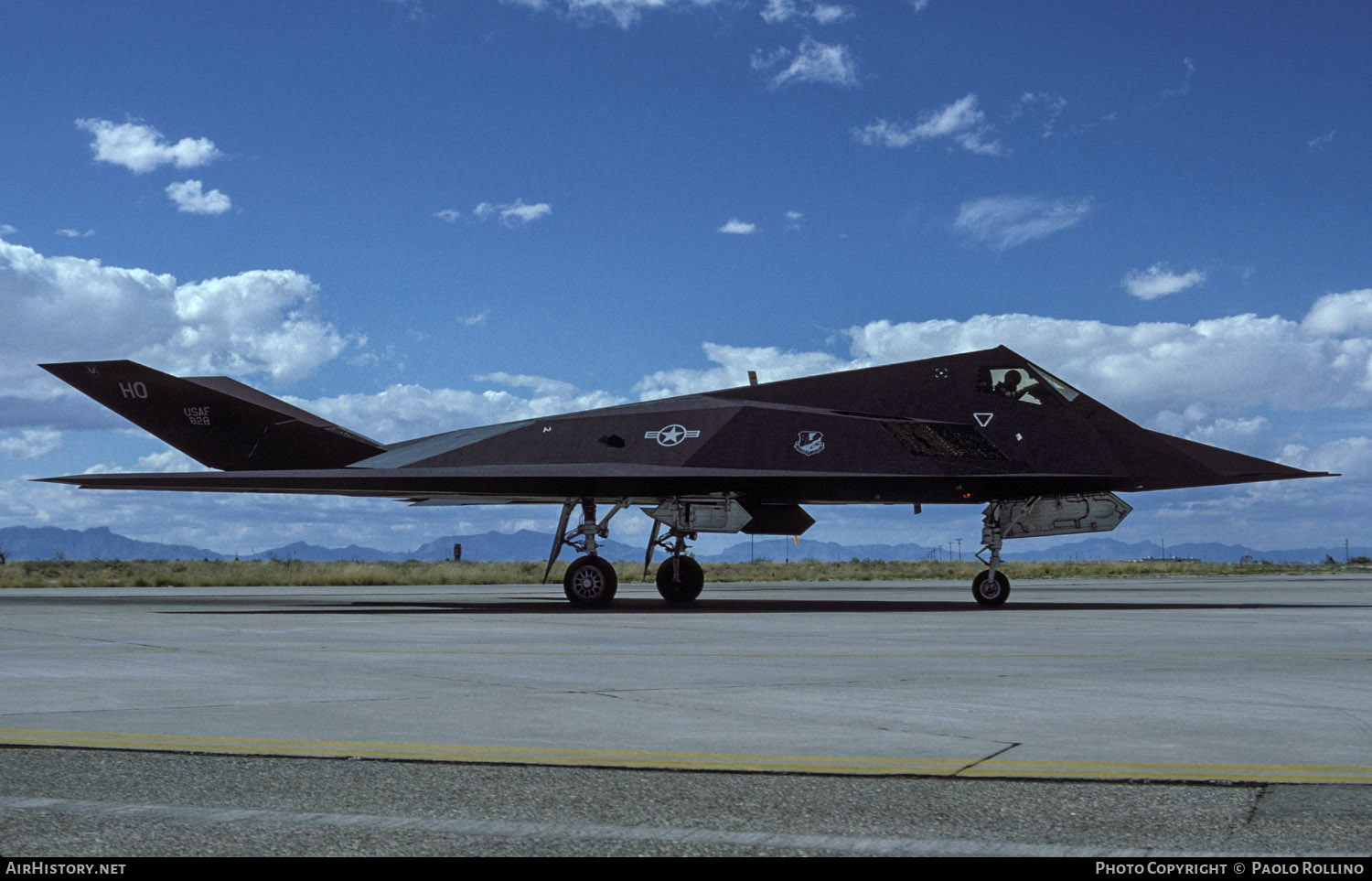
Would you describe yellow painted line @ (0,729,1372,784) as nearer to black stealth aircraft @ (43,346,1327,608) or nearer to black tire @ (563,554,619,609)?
black stealth aircraft @ (43,346,1327,608)

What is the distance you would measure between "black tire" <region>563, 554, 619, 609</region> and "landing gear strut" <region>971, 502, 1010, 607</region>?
6.72 metres

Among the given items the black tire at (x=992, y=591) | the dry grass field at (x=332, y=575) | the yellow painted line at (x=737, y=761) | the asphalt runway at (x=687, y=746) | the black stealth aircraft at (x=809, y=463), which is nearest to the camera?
the asphalt runway at (x=687, y=746)

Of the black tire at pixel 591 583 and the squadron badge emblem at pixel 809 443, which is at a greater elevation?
the squadron badge emblem at pixel 809 443

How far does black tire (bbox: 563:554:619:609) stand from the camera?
2189 centimetres

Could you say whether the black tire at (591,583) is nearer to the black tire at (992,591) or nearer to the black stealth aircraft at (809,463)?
the black stealth aircraft at (809,463)

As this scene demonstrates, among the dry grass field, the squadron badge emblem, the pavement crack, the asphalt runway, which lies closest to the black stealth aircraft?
the squadron badge emblem

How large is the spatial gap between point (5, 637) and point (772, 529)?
43.8ft

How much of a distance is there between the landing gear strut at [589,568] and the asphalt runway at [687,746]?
8.28m

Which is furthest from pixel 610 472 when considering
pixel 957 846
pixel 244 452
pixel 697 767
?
pixel 957 846

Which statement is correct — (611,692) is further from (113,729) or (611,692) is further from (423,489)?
(423,489)

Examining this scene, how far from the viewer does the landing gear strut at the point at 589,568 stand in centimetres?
2191

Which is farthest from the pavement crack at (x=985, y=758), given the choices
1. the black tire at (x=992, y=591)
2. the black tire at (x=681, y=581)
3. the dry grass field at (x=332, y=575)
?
the dry grass field at (x=332, y=575)

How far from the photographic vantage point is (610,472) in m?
20.8

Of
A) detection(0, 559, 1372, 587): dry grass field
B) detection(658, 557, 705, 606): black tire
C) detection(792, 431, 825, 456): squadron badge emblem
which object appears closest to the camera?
detection(792, 431, 825, 456): squadron badge emblem
